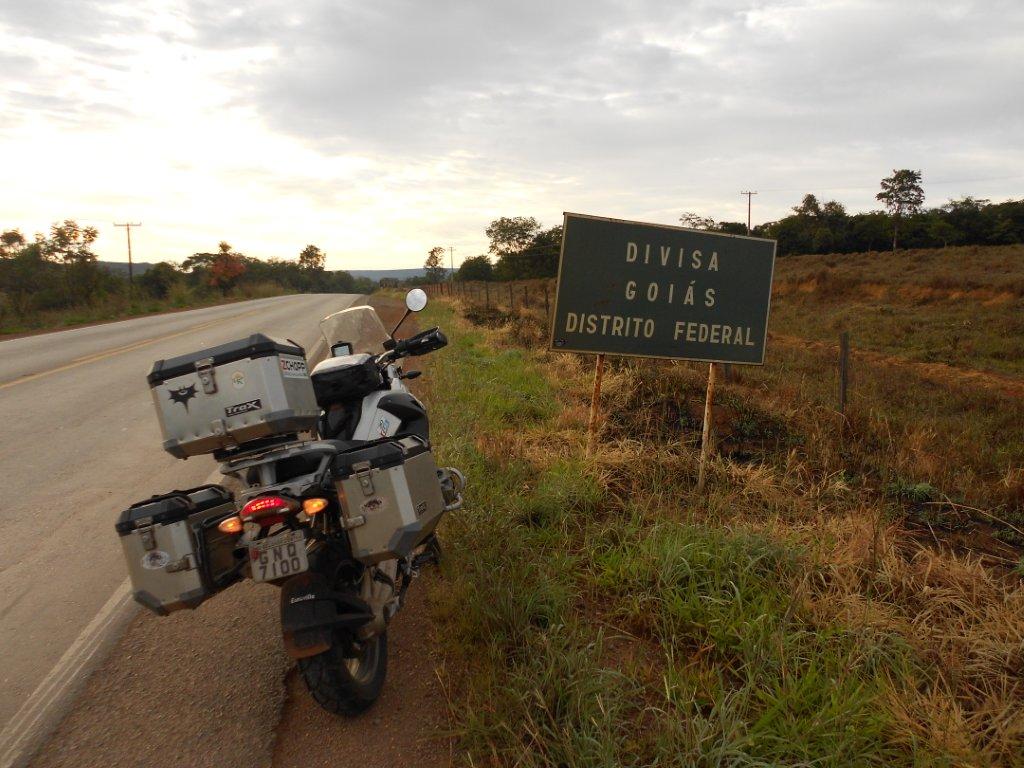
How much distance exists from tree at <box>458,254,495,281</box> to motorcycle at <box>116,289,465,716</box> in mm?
75875

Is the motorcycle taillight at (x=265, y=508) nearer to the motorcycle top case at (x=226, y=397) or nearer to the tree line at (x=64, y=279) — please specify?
the motorcycle top case at (x=226, y=397)

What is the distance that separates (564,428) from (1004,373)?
10.9 meters

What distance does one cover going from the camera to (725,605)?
3158mm

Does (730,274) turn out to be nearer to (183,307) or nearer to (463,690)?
(463,690)

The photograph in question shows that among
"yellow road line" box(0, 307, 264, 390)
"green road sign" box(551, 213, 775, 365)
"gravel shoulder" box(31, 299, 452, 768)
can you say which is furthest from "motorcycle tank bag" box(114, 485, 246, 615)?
"yellow road line" box(0, 307, 264, 390)

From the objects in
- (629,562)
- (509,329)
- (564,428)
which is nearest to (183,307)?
(509,329)

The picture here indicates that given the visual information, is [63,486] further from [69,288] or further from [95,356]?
[69,288]

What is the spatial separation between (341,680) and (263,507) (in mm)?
751

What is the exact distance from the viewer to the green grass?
228cm

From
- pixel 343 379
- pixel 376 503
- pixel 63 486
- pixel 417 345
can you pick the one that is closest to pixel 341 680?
pixel 376 503

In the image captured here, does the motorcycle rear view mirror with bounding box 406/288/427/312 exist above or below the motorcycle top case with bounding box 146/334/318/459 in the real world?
above

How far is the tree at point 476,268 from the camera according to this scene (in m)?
78.9

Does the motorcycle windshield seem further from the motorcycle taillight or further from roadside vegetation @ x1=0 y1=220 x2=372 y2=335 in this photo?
roadside vegetation @ x1=0 y1=220 x2=372 y2=335

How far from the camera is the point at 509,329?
14914 millimetres
